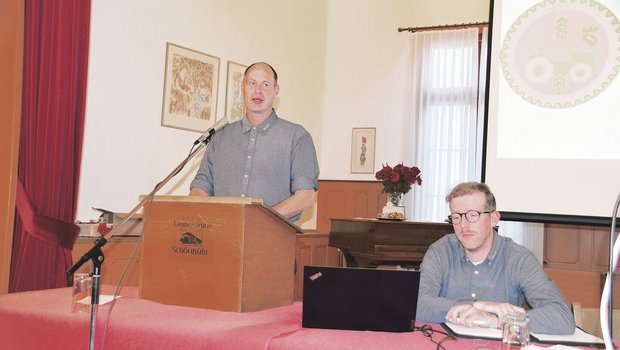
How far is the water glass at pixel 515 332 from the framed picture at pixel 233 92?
15.9ft

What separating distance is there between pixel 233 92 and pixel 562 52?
11.3ft

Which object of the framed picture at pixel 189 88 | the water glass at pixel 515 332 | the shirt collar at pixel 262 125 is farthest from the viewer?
the framed picture at pixel 189 88

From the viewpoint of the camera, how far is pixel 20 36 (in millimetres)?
2814

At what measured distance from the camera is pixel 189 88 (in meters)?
5.73

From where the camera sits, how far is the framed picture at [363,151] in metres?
7.64

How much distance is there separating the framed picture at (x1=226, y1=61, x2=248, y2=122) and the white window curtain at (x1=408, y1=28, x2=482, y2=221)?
7.23ft

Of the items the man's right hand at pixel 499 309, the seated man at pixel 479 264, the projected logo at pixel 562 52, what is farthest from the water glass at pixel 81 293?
the projected logo at pixel 562 52

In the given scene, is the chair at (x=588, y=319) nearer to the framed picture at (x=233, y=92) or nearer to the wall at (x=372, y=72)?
the framed picture at (x=233, y=92)

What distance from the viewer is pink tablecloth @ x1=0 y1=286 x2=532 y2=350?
174cm

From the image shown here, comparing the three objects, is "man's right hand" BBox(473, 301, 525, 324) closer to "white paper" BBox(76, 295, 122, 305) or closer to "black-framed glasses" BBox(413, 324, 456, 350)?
"black-framed glasses" BBox(413, 324, 456, 350)

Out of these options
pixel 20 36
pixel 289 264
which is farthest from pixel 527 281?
pixel 20 36

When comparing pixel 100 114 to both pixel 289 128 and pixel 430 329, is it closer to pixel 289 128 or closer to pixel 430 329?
pixel 289 128

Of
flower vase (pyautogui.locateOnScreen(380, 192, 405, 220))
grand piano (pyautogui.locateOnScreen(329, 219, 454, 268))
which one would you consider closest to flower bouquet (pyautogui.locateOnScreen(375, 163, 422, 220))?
flower vase (pyautogui.locateOnScreen(380, 192, 405, 220))

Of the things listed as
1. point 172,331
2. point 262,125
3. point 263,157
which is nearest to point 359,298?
point 172,331
